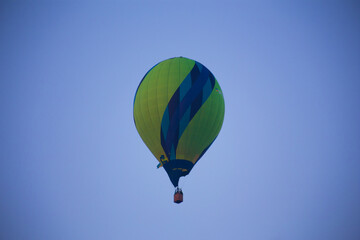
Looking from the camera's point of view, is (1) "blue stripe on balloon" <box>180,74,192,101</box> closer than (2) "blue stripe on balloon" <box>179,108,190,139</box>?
No

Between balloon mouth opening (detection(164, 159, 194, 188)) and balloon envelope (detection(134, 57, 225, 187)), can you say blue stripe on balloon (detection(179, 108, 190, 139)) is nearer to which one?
balloon envelope (detection(134, 57, 225, 187))

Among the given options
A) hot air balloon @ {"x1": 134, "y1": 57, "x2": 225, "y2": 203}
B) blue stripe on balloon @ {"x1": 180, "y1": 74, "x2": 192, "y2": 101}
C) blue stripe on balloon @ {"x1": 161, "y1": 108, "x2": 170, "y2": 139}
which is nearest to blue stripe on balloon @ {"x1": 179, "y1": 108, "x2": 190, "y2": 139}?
hot air balloon @ {"x1": 134, "y1": 57, "x2": 225, "y2": 203}

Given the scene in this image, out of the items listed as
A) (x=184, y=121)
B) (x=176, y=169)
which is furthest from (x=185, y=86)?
(x=176, y=169)

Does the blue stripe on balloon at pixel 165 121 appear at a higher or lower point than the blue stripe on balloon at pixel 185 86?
lower

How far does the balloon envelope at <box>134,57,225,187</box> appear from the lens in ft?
56.5

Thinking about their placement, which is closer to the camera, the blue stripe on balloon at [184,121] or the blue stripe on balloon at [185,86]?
the blue stripe on balloon at [184,121]

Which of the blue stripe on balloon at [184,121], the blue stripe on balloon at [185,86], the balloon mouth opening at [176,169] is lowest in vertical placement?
the balloon mouth opening at [176,169]

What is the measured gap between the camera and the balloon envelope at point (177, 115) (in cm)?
1723

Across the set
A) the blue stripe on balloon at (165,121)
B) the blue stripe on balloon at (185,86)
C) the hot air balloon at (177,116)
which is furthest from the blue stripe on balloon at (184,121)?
the blue stripe on balloon at (185,86)

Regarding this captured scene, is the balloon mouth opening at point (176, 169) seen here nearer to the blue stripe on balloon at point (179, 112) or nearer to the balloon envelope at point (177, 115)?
the balloon envelope at point (177, 115)

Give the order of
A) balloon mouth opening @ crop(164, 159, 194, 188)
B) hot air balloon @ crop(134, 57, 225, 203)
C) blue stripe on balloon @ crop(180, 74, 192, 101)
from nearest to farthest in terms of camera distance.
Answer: balloon mouth opening @ crop(164, 159, 194, 188), hot air balloon @ crop(134, 57, 225, 203), blue stripe on balloon @ crop(180, 74, 192, 101)

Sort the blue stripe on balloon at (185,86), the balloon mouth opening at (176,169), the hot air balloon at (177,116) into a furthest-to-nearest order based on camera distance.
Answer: the blue stripe on balloon at (185,86) < the hot air balloon at (177,116) < the balloon mouth opening at (176,169)

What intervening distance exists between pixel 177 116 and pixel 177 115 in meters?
0.05

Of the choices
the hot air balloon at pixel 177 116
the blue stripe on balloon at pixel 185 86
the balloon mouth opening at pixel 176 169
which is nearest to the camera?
the balloon mouth opening at pixel 176 169
